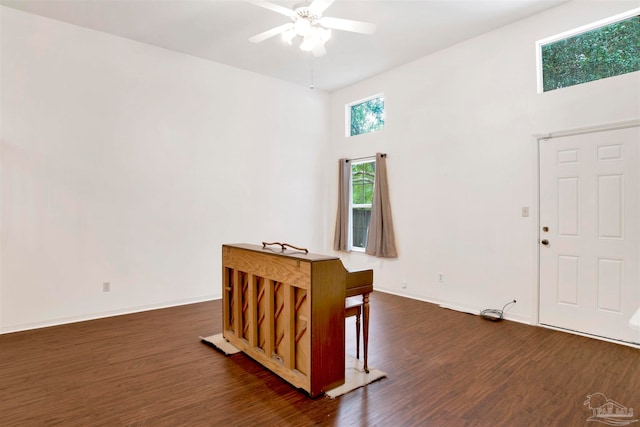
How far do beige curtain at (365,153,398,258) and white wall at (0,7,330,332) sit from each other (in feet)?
5.18

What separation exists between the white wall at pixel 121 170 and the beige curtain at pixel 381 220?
5.18ft

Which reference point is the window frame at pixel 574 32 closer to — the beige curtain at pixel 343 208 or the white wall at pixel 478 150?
the white wall at pixel 478 150

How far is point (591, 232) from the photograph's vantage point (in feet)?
11.2

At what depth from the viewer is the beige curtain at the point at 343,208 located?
6.00 metres

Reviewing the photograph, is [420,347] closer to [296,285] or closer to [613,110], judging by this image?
[296,285]

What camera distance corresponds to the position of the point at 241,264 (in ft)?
10.00

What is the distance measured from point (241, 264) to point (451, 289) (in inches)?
117

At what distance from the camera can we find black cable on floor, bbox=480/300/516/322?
3.95 metres

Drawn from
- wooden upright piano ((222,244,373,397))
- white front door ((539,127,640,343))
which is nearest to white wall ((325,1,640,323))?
white front door ((539,127,640,343))

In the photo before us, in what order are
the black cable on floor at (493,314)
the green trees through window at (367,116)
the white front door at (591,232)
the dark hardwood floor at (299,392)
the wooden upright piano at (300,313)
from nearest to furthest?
the dark hardwood floor at (299,392)
the wooden upright piano at (300,313)
the white front door at (591,232)
the black cable on floor at (493,314)
the green trees through window at (367,116)

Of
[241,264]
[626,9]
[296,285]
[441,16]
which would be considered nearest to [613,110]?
[626,9]

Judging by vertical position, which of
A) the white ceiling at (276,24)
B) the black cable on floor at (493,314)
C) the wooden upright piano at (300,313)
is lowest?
the black cable on floor at (493,314)

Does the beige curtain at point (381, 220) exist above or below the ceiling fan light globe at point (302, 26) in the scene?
below

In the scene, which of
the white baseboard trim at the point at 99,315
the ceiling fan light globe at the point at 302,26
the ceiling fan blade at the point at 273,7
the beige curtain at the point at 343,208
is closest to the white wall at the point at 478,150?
the beige curtain at the point at 343,208
